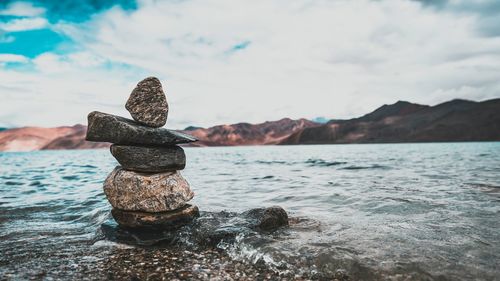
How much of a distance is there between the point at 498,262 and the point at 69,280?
31.2ft

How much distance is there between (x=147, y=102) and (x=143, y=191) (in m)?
2.97

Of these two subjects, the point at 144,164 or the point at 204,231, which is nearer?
the point at 204,231

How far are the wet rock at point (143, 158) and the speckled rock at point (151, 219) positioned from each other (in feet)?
4.76

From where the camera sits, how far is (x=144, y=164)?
11.0 m

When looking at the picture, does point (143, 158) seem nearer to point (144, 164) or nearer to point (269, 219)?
point (144, 164)

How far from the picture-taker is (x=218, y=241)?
31.9ft

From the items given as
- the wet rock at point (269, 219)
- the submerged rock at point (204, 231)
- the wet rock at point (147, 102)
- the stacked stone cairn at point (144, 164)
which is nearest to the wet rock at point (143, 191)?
the stacked stone cairn at point (144, 164)

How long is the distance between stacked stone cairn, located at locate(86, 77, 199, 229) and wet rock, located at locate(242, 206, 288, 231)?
224 centimetres

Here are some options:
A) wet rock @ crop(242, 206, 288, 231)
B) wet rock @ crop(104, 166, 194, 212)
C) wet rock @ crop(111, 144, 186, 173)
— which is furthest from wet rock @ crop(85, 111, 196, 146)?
wet rock @ crop(242, 206, 288, 231)

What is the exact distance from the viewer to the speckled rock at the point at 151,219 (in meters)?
10.5

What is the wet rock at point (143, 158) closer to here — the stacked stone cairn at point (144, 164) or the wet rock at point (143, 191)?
the stacked stone cairn at point (144, 164)

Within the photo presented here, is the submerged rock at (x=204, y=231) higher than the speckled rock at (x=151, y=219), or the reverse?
the speckled rock at (x=151, y=219)

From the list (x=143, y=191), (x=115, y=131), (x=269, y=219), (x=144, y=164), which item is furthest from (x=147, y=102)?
(x=269, y=219)

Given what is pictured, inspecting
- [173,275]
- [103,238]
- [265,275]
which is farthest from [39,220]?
[265,275]
